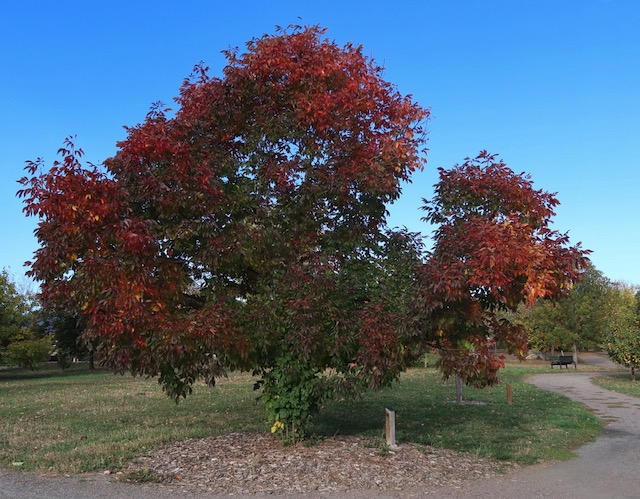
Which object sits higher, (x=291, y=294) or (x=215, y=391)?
(x=291, y=294)


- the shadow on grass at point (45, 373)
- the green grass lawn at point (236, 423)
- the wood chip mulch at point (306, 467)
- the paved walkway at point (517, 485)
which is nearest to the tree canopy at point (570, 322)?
the green grass lawn at point (236, 423)

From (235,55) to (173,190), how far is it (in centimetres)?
261

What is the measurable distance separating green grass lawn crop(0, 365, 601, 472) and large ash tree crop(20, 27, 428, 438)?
240cm

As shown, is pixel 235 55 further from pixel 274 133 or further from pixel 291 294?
pixel 291 294

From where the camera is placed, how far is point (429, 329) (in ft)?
25.4

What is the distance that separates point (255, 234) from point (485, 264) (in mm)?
2948

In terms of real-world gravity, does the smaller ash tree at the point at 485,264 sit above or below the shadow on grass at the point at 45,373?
above

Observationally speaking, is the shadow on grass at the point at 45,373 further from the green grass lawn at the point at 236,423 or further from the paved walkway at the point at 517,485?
the paved walkway at the point at 517,485

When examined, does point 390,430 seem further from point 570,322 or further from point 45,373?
point 45,373

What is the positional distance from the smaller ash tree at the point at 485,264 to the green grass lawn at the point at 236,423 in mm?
2289

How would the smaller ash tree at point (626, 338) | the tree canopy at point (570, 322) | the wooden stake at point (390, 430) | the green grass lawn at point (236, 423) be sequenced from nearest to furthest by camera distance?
the wooden stake at point (390, 430)
the green grass lawn at point (236, 423)
the smaller ash tree at point (626, 338)
the tree canopy at point (570, 322)

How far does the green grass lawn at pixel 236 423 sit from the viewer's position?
951cm

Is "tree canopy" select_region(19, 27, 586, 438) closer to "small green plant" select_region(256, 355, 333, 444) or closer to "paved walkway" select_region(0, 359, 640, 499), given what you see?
"small green plant" select_region(256, 355, 333, 444)

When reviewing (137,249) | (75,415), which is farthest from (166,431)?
(137,249)
